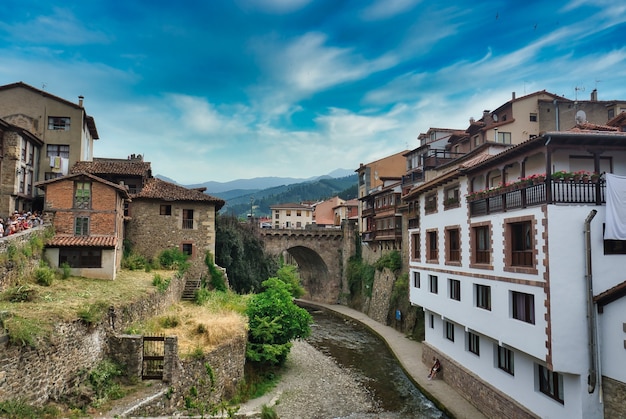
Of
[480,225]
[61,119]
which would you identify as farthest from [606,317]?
[61,119]

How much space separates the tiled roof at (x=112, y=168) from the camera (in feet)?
98.4

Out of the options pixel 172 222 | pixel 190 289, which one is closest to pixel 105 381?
pixel 190 289

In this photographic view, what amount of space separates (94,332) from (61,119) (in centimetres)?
2337

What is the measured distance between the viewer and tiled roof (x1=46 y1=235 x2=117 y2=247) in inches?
814

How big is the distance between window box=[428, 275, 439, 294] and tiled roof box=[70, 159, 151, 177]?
70.1ft

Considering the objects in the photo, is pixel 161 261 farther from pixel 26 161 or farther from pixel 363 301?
pixel 363 301

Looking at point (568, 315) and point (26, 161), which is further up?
point (26, 161)

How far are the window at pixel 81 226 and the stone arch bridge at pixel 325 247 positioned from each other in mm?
31155

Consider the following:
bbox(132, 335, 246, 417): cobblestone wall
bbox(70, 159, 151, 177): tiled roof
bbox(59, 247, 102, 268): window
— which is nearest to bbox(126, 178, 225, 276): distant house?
bbox(70, 159, 151, 177): tiled roof

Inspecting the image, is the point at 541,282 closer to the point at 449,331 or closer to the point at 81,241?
the point at 449,331

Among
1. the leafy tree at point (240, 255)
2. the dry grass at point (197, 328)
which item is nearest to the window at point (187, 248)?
the leafy tree at point (240, 255)

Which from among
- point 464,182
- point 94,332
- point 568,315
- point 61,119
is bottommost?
point 94,332

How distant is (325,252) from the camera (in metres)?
55.7

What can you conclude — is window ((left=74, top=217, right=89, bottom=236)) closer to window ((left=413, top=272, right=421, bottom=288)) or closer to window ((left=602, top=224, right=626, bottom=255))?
window ((left=413, top=272, right=421, bottom=288))
